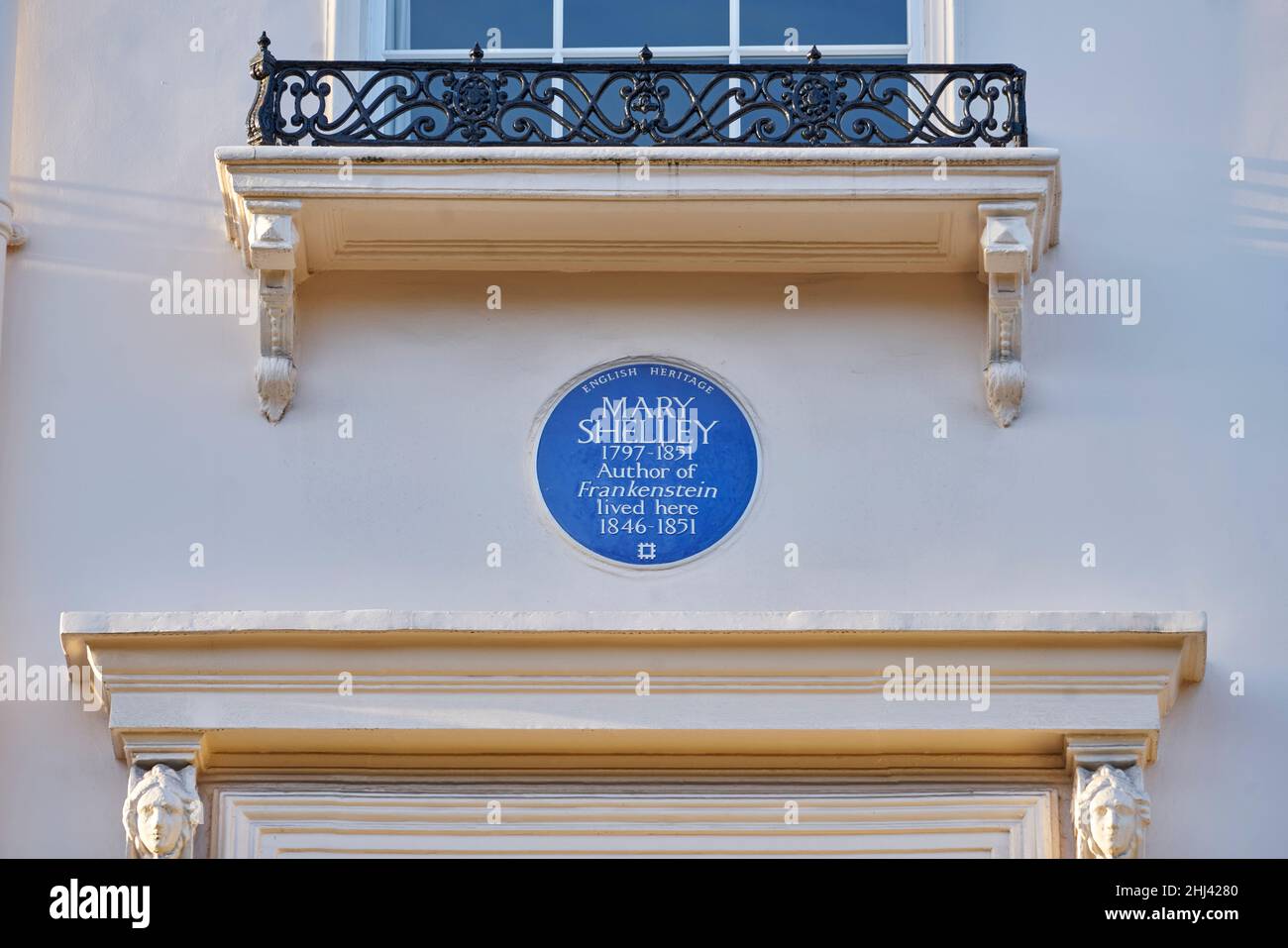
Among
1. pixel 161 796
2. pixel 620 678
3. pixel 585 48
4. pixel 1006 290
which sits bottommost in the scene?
pixel 161 796

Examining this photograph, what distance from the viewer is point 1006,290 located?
33.7ft

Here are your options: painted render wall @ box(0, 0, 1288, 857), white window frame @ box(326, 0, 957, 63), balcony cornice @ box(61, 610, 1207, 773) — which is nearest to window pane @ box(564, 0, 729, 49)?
white window frame @ box(326, 0, 957, 63)

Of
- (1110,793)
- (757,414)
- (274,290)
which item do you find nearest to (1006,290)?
(757,414)

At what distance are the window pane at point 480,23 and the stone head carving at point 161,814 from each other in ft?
11.2

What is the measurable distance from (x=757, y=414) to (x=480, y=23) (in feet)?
7.22

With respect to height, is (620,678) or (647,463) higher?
(647,463)

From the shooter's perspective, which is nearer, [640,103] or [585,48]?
[640,103]

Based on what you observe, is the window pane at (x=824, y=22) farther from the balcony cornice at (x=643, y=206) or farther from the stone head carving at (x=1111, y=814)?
the stone head carving at (x=1111, y=814)

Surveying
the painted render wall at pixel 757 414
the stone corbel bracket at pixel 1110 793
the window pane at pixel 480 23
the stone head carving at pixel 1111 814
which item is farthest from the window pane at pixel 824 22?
the stone head carving at pixel 1111 814

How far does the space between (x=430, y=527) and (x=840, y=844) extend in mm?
1883

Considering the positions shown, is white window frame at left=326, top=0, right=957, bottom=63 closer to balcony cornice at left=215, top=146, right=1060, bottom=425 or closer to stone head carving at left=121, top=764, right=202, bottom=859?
balcony cornice at left=215, top=146, right=1060, bottom=425

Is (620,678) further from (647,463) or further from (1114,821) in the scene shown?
(1114,821)

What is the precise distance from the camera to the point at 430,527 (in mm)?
10180
